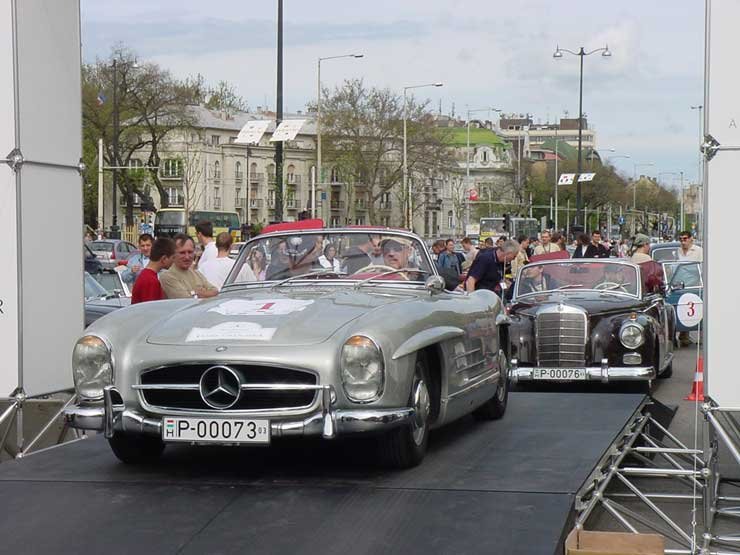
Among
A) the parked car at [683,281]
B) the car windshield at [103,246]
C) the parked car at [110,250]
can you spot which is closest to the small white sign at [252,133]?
the parked car at [683,281]

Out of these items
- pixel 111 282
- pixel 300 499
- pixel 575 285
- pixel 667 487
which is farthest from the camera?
pixel 111 282

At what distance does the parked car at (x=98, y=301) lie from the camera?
15.9 m

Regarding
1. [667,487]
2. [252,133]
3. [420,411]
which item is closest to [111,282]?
[667,487]

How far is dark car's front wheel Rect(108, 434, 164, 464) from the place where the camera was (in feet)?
23.5

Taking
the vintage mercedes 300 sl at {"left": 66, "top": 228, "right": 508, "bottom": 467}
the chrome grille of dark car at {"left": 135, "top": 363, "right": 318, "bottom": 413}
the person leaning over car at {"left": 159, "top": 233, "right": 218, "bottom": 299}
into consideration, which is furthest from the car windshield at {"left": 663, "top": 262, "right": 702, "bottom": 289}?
the chrome grille of dark car at {"left": 135, "top": 363, "right": 318, "bottom": 413}

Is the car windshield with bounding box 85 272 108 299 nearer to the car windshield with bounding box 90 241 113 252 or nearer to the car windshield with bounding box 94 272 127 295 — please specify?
the car windshield with bounding box 94 272 127 295

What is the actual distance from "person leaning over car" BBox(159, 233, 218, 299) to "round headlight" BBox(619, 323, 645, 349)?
5448mm

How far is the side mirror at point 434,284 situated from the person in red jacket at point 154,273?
105 inches

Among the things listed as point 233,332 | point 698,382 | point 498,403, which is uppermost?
point 233,332

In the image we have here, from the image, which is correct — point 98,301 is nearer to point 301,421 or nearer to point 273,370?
point 273,370

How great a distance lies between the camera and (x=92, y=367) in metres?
7.05

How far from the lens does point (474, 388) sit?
8.38 metres

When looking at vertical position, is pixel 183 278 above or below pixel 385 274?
below

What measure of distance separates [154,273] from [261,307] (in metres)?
3.20
